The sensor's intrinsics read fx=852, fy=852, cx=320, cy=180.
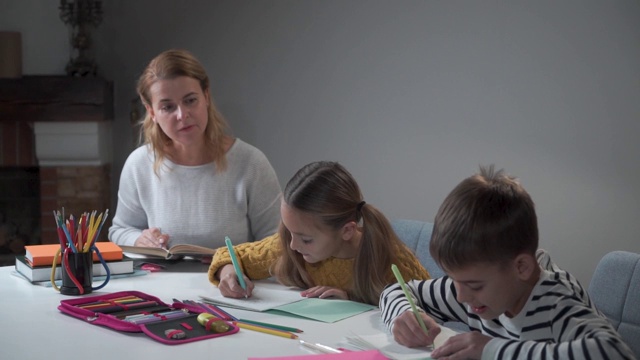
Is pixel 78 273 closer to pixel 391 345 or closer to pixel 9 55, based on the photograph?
pixel 391 345

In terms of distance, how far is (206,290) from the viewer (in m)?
1.99

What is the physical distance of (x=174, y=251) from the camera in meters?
2.24

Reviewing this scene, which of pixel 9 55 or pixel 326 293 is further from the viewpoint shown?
pixel 9 55

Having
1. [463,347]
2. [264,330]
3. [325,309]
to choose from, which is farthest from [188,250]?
[463,347]

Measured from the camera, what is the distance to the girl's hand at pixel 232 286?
190 cm

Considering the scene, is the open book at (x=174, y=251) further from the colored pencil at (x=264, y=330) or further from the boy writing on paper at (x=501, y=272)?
the boy writing on paper at (x=501, y=272)

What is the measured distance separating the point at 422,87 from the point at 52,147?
1.75 meters

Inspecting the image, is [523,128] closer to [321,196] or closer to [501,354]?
[321,196]

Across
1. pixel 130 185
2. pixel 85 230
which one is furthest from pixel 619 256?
pixel 130 185

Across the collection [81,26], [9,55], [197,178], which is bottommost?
[197,178]

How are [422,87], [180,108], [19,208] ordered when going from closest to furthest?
[180,108] → [422,87] → [19,208]

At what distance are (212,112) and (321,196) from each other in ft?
2.86

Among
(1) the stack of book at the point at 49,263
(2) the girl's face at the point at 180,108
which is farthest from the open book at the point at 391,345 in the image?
(2) the girl's face at the point at 180,108

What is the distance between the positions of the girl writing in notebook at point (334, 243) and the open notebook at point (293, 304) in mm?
29
